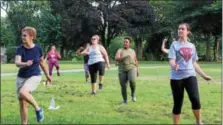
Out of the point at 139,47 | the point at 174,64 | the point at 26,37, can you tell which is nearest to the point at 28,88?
the point at 26,37

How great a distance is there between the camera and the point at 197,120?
8.32 metres

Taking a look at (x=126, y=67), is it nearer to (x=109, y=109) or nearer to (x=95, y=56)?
(x=109, y=109)

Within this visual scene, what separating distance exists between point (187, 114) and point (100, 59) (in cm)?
486

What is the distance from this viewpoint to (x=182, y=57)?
805 cm

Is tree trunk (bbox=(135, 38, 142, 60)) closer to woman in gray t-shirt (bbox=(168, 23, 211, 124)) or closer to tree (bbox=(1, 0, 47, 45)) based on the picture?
tree (bbox=(1, 0, 47, 45))

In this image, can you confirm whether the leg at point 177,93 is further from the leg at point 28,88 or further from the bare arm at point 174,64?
the leg at point 28,88

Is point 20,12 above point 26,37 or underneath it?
above

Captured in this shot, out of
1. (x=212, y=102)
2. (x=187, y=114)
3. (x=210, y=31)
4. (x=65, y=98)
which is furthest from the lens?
(x=210, y=31)

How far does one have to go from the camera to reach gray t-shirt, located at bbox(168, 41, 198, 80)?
26.2 ft

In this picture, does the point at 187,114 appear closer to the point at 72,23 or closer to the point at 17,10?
the point at 72,23

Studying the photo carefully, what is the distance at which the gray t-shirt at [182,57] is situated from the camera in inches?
314

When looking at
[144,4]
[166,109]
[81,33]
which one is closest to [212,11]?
[144,4]

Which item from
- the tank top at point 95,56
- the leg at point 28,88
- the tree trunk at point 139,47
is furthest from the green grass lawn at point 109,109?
the tree trunk at point 139,47

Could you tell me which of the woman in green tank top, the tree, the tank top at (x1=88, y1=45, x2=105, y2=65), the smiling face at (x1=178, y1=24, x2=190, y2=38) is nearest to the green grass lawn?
the woman in green tank top
